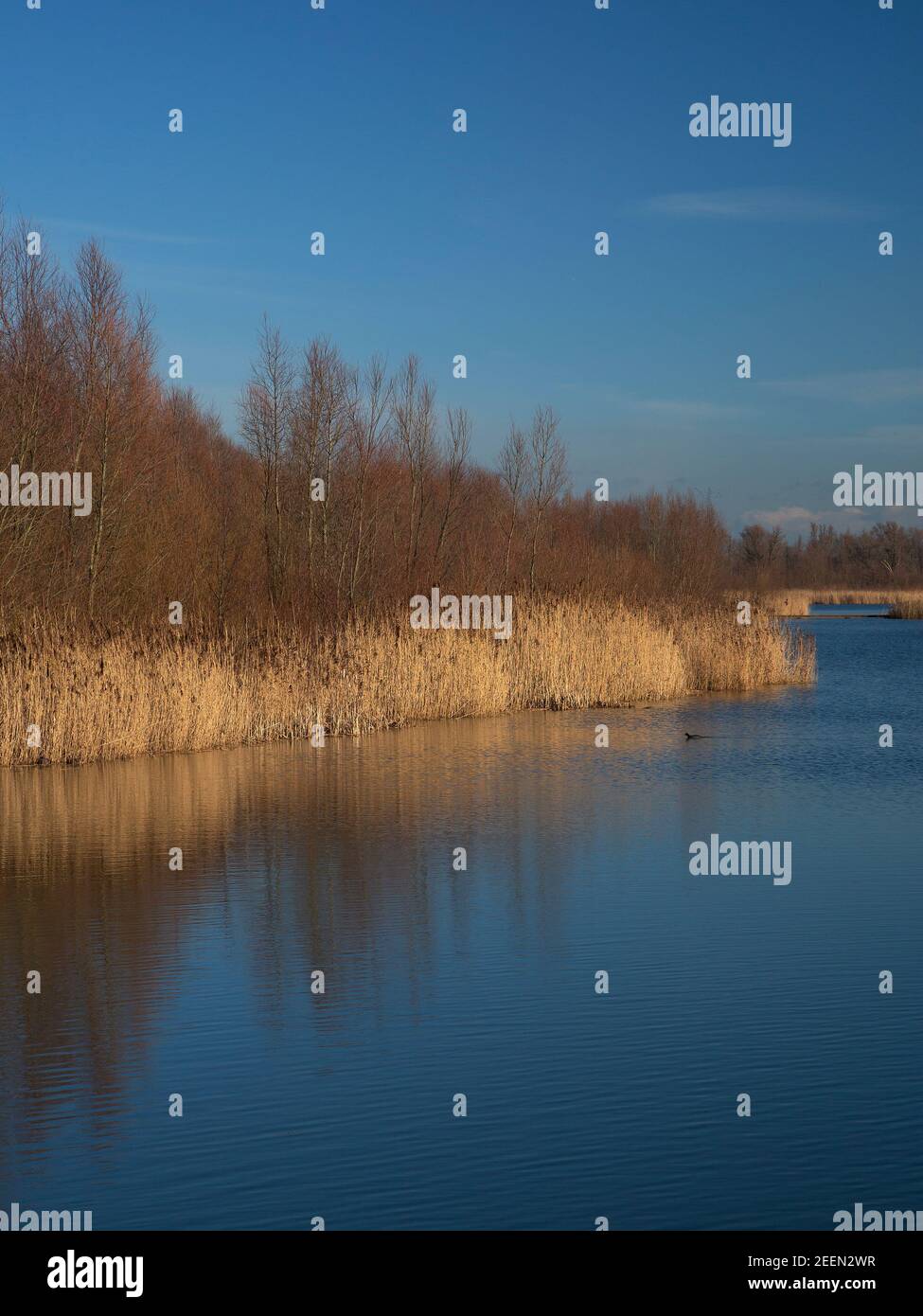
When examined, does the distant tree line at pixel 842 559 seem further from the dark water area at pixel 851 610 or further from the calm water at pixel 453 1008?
the calm water at pixel 453 1008

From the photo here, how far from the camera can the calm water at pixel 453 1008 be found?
197 inches

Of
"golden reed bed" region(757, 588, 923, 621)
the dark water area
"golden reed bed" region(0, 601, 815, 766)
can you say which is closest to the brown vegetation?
"golden reed bed" region(0, 601, 815, 766)

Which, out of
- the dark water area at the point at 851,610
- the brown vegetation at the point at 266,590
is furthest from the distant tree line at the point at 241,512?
the dark water area at the point at 851,610

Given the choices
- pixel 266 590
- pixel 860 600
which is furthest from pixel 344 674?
pixel 860 600

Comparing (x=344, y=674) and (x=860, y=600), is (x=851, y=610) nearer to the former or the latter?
(x=860, y=600)

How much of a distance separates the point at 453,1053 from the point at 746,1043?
4.34 ft

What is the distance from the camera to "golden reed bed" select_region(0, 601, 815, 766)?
15922 mm

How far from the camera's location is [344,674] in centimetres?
1947

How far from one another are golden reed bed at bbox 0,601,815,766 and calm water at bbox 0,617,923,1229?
1.81 meters

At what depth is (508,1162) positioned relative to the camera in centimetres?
515

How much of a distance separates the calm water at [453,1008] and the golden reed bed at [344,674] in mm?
1812

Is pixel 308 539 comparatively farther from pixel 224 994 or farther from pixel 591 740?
pixel 224 994

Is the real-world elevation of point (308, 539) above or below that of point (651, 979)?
above
